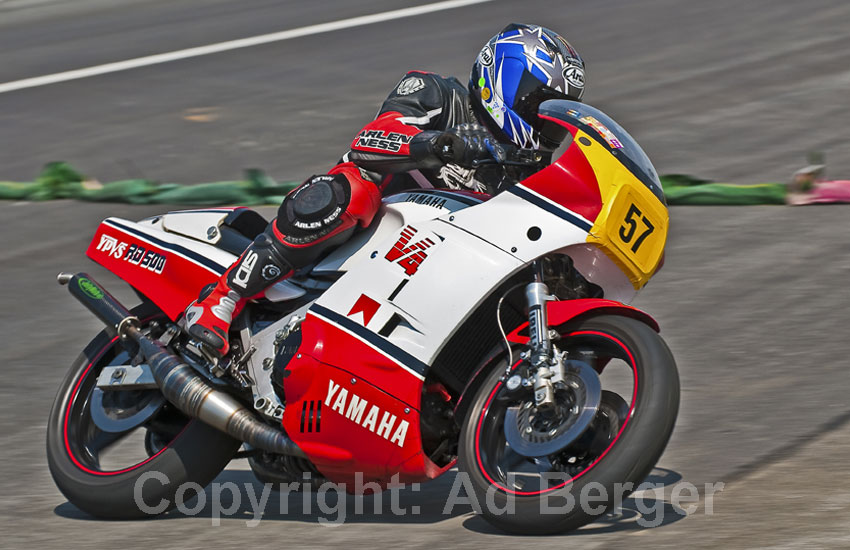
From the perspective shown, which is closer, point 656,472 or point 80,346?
point 656,472

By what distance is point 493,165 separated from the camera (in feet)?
17.6

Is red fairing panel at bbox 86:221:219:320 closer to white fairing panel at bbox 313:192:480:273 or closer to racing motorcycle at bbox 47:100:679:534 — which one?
racing motorcycle at bbox 47:100:679:534

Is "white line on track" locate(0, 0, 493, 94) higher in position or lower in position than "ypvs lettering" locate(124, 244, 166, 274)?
higher

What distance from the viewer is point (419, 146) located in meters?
5.13

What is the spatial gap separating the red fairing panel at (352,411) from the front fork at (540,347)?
19.9 inches

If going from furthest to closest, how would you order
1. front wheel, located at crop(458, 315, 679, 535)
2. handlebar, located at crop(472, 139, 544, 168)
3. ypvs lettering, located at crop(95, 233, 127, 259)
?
ypvs lettering, located at crop(95, 233, 127, 259)
handlebar, located at crop(472, 139, 544, 168)
front wheel, located at crop(458, 315, 679, 535)

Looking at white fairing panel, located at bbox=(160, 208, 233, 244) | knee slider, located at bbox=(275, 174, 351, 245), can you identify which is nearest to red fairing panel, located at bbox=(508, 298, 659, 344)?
knee slider, located at bbox=(275, 174, 351, 245)

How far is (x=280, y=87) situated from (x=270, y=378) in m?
10.0

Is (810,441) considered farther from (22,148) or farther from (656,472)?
(22,148)

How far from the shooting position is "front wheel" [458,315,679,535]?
4.54m

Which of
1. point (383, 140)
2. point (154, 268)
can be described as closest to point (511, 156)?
point (383, 140)

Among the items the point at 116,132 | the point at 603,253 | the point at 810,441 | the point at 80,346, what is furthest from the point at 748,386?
the point at 116,132

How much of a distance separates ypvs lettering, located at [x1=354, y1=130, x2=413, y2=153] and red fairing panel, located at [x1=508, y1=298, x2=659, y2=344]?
2.86 feet

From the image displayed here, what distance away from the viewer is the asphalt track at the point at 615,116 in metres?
5.29
